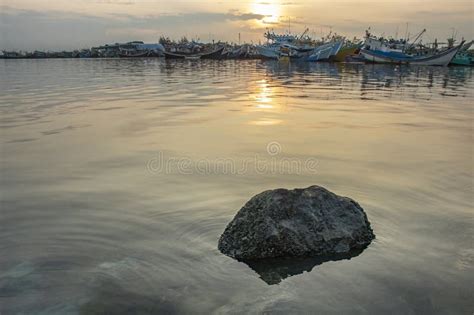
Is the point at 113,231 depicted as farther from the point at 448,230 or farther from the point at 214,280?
the point at 448,230

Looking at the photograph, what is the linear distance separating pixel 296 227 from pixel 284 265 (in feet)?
1.72

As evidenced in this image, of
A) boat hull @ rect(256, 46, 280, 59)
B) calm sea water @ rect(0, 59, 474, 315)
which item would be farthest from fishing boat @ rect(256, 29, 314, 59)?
calm sea water @ rect(0, 59, 474, 315)

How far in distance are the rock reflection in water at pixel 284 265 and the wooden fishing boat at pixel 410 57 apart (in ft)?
211

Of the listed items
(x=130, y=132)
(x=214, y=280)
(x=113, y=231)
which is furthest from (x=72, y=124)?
(x=214, y=280)

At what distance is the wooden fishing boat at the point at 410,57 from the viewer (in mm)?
61844

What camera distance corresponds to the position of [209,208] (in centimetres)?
707

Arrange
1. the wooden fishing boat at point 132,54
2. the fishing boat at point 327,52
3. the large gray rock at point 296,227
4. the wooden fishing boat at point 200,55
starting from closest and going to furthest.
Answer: the large gray rock at point 296,227 < the fishing boat at point 327,52 < the wooden fishing boat at point 200,55 < the wooden fishing boat at point 132,54

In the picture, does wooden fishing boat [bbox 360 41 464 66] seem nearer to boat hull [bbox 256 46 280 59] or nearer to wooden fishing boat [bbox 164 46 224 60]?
boat hull [bbox 256 46 280 59]

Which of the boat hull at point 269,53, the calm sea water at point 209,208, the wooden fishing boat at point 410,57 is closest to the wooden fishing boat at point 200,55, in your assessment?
the boat hull at point 269,53

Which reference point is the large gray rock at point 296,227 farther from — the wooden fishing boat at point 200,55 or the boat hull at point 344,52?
the wooden fishing boat at point 200,55

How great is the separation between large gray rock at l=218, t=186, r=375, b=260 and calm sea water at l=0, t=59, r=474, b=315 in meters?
0.26

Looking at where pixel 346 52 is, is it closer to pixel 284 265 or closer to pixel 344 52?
pixel 344 52

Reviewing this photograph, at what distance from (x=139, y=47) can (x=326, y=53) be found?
75982 millimetres

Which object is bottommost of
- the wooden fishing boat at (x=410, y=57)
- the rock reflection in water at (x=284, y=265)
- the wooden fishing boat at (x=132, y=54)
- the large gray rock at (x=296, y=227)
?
the rock reflection in water at (x=284, y=265)
